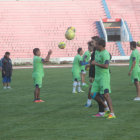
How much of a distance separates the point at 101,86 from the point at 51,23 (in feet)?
134

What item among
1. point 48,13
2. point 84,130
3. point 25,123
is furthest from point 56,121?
point 48,13

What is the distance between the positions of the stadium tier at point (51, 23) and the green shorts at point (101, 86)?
36189 mm

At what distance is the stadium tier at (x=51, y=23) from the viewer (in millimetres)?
47500

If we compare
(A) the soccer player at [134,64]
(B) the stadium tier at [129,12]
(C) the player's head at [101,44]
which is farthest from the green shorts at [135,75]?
(B) the stadium tier at [129,12]

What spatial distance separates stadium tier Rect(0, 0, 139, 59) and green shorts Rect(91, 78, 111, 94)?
119 ft

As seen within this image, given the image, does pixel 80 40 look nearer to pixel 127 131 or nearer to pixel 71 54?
pixel 71 54

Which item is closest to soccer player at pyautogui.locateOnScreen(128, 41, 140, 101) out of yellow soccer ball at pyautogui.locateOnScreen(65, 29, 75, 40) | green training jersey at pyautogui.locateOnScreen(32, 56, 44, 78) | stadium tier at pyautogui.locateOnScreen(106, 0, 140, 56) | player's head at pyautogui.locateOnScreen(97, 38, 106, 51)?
green training jersey at pyautogui.locateOnScreen(32, 56, 44, 78)

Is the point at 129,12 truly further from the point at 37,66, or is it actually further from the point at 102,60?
the point at 102,60

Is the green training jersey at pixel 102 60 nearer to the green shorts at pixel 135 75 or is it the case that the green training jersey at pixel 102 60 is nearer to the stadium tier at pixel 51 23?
the green shorts at pixel 135 75

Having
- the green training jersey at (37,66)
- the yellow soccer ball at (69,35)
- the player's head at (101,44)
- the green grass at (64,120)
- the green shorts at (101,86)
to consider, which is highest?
the yellow soccer ball at (69,35)

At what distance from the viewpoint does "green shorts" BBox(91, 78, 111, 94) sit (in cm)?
1019

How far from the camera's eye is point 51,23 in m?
50.5

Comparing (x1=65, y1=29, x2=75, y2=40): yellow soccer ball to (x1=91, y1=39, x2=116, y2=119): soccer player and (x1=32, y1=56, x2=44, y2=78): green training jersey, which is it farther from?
(x1=91, y1=39, x2=116, y2=119): soccer player

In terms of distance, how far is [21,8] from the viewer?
5225 centimetres
